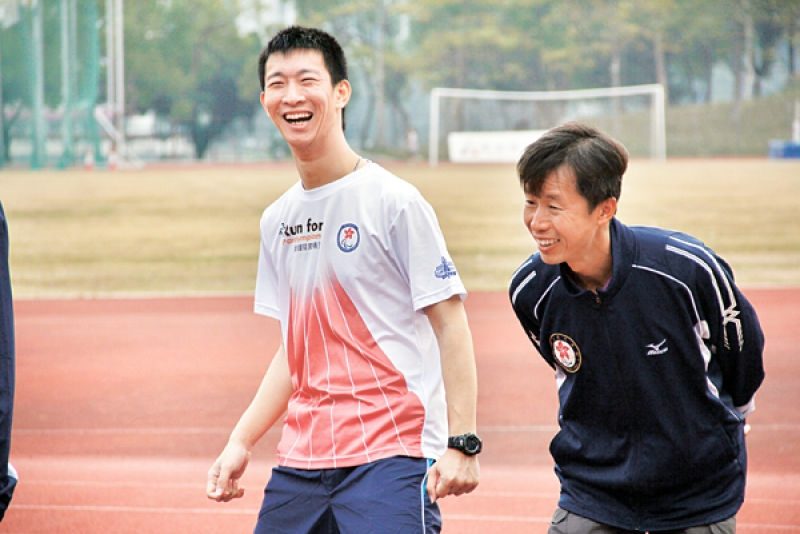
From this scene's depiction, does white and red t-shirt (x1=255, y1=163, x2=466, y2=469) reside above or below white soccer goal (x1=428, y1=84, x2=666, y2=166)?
below

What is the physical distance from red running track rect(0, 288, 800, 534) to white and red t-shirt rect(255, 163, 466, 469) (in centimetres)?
226

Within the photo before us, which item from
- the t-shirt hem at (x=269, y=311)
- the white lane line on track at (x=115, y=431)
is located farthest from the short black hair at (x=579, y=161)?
the white lane line on track at (x=115, y=431)

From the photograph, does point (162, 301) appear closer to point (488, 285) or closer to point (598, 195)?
point (488, 285)

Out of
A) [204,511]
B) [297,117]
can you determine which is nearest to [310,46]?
[297,117]

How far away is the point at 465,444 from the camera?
8.03 ft

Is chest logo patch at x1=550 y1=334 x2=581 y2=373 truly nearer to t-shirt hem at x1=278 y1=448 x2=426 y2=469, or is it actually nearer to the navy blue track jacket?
the navy blue track jacket

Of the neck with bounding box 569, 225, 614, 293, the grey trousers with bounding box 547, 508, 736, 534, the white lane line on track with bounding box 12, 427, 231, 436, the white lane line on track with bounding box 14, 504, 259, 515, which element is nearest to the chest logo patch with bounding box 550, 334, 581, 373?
the neck with bounding box 569, 225, 614, 293

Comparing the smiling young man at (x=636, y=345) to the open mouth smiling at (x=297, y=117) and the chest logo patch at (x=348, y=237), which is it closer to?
the chest logo patch at (x=348, y=237)

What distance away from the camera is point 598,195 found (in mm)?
2396

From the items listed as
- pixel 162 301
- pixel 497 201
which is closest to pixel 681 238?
pixel 162 301

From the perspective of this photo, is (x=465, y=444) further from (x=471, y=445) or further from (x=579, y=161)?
(x=579, y=161)

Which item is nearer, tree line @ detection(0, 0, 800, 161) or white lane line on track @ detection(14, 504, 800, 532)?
white lane line on track @ detection(14, 504, 800, 532)

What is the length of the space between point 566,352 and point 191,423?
4.92 m

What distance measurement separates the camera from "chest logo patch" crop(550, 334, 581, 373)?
2469 mm
